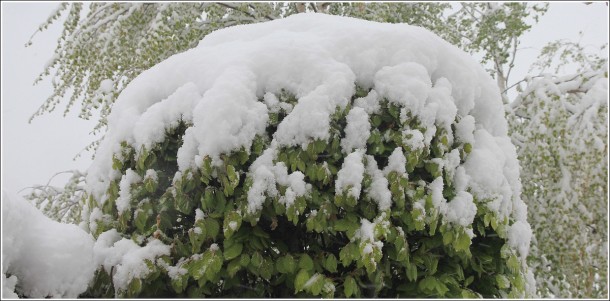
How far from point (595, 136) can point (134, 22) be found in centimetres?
409

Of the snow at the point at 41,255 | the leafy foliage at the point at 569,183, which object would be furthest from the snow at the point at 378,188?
the leafy foliage at the point at 569,183

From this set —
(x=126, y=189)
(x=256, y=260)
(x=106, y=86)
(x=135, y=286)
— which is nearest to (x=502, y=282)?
(x=256, y=260)

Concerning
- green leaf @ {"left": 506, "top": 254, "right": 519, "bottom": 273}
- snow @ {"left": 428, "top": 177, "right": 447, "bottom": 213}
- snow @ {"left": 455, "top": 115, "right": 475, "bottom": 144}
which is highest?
snow @ {"left": 455, "top": 115, "right": 475, "bottom": 144}

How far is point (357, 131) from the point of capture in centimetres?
173

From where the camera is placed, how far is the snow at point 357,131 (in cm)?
173

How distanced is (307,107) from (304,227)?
454 mm

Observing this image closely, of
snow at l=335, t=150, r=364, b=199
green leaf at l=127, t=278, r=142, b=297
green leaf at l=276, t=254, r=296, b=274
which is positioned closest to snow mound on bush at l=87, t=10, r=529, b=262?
snow at l=335, t=150, r=364, b=199

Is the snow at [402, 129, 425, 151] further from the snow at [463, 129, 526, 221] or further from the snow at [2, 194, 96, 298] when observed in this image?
the snow at [2, 194, 96, 298]

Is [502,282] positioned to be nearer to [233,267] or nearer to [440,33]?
[233,267]

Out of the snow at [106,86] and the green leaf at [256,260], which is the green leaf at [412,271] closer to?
the green leaf at [256,260]

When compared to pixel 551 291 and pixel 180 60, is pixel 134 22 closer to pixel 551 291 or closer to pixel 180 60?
pixel 180 60

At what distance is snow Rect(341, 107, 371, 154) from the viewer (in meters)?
1.73

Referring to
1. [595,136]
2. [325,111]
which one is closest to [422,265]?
[325,111]

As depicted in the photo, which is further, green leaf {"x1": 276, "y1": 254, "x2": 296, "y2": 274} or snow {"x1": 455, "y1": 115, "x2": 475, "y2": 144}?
snow {"x1": 455, "y1": 115, "x2": 475, "y2": 144}
